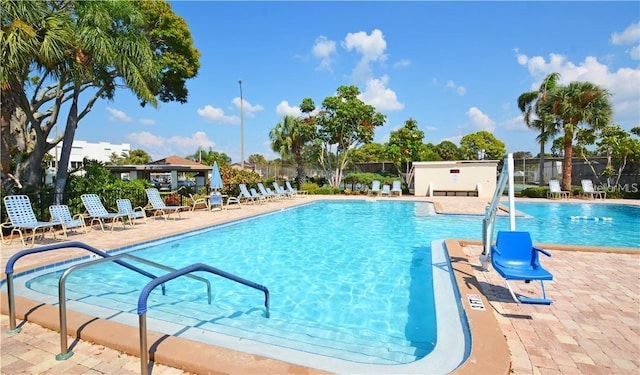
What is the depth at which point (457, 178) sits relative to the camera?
20.1 m

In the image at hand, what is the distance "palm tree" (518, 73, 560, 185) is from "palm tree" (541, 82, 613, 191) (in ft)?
2.74

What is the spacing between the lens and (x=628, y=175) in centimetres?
1867

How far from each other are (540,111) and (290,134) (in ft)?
50.8

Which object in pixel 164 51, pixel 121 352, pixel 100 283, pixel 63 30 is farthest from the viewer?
pixel 164 51

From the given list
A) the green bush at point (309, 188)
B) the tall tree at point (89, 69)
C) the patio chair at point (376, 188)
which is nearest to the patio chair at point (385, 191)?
the patio chair at point (376, 188)

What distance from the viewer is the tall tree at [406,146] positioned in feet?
77.8

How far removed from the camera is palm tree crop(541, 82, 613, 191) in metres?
16.1

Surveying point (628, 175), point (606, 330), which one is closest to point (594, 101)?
point (628, 175)

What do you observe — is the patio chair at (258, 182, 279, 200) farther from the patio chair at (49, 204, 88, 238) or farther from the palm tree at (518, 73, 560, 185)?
the palm tree at (518, 73, 560, 185)

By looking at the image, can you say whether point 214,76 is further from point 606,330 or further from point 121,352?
point 606,330

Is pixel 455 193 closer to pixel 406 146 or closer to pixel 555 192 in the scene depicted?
pixel 555 192

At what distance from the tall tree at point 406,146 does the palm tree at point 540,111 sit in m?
6.64

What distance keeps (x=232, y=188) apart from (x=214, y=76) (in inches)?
290

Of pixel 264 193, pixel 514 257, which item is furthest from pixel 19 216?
pixel 264 193
